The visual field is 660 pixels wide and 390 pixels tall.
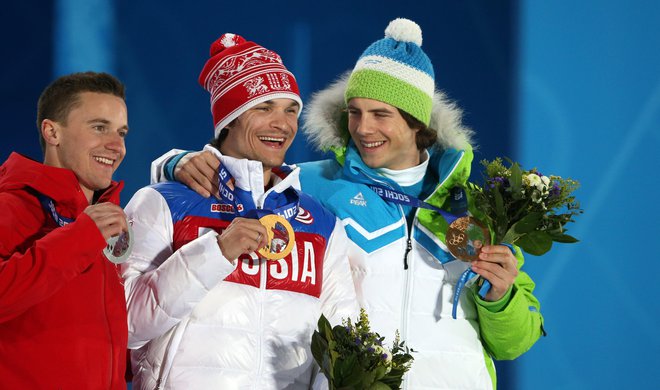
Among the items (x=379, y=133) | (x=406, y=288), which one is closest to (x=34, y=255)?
(x=406, y=288)

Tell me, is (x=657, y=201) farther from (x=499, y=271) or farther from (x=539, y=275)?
(x=499, y=271)

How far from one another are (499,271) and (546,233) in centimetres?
20

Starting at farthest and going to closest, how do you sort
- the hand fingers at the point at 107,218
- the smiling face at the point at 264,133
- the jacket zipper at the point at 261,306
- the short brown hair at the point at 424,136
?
the short brown hair at the point at 424,136 → the smiling face at the point at 264,133 → the jacket zipper at the point at 261,306 → the hand fingers at the point at 107,218

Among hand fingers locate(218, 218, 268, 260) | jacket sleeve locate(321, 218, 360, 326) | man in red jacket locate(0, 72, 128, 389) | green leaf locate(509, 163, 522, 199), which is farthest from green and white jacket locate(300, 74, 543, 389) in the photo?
man in red jacket locate(0, 72, 128, 389)

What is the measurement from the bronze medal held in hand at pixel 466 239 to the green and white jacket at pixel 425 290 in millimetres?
103

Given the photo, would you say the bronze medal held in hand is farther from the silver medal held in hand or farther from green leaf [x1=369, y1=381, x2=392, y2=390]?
the silver medal held in hand

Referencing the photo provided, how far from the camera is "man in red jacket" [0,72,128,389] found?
166cm

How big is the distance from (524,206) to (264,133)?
2.57 feet

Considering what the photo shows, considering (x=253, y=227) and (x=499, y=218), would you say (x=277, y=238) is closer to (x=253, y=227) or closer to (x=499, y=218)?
(x=253, y=227)

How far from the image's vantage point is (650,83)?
407 centimetres

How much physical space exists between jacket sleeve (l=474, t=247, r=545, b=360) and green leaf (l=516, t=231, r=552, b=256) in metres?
0.10

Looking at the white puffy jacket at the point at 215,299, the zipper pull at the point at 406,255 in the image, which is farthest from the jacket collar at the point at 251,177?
the zipper pull at the point at 406,255

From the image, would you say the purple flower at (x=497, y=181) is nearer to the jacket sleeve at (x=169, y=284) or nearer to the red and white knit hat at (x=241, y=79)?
the red and white knit hat at (x=241, y=79)

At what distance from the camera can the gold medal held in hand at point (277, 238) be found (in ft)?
6.81
